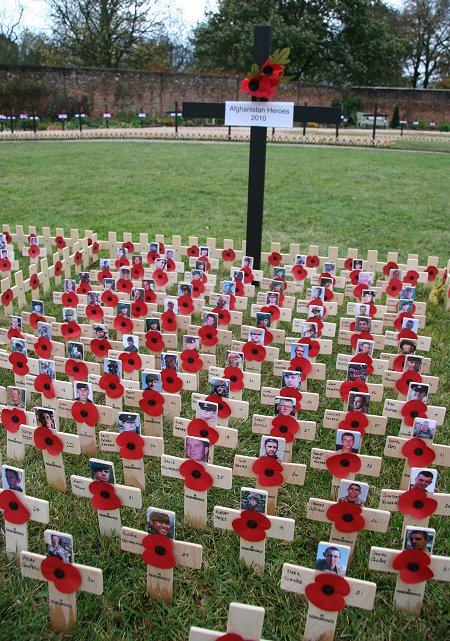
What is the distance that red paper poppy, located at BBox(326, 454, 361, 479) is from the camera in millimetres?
2708

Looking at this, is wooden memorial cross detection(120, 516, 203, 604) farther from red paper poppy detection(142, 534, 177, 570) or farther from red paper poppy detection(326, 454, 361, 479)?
red paper poppy detection(326, 454, 361, 479)

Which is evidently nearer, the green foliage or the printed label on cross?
the printed label on cross

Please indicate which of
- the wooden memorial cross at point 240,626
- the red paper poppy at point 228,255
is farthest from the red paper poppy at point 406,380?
the red paper poppy at point 228,255

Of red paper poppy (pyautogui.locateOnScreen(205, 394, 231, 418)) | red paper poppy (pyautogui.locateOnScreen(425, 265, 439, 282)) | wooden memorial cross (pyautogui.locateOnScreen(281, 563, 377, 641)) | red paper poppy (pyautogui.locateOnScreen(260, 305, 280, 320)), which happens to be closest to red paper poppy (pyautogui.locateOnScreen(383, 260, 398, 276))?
red paper poppy (pyautogui.locateOnScreen(425, 265, 439, 282))

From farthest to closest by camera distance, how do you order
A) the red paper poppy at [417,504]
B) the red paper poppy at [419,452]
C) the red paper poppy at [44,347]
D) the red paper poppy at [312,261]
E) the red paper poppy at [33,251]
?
the red paper poppy at [33,251]
the red paper poppy at [312,261]
the red paper poppy at [44,347]
the red paper poppy at [419,452]
the red paper poppy at [417,504]

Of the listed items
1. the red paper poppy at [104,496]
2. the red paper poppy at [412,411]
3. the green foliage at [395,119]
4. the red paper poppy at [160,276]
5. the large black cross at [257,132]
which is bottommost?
the red paper poppy at [104,496]

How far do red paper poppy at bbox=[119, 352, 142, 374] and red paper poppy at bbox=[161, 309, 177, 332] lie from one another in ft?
2.84

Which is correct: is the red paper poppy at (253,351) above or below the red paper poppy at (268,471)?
above

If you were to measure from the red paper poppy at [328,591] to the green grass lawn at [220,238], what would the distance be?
30 centimetres

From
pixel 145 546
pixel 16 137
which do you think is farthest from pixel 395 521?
pixel 16 137

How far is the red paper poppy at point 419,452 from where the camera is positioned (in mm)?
2793

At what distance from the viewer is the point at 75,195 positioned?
11.7m

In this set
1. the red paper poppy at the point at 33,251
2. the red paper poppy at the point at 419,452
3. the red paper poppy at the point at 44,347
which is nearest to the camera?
the red paper poppy at the point at 419,452

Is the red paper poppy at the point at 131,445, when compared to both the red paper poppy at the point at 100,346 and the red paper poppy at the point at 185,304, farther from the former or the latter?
the red paper poppy at the point at 185,304
